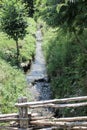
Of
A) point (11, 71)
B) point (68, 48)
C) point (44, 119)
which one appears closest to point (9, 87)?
point (11, 71)

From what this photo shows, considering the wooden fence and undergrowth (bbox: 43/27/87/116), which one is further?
undergrowth (bbox: 43/27/87/116)

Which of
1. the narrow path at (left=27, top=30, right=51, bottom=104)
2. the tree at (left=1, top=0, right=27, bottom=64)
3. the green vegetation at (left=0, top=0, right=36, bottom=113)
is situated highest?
the tree at (left=1, top=0, right=27, bottom=64)

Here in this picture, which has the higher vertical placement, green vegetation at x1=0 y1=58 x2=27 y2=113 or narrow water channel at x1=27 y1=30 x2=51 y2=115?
green vegetation at x1=0 y1=58 x2=27 y2=113

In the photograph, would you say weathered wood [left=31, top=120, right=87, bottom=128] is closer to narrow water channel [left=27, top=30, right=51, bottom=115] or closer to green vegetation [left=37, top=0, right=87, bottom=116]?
green vegetation [left=37, top=0, right=87, bottom=116]

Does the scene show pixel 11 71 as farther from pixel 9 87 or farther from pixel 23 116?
pixel 23 116

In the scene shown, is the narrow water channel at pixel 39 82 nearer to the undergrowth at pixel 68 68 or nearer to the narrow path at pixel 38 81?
the narrow path at pixel 38 81

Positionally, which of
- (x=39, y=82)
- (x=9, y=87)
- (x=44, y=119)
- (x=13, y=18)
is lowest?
(x=39, y=82)

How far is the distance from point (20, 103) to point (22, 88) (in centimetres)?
581

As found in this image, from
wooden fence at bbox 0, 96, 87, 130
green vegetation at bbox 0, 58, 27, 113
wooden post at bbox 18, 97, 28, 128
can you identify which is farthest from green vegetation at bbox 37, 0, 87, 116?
wooden post at bbox 18, 97, 28, 128

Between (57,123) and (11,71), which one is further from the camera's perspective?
(11,71)

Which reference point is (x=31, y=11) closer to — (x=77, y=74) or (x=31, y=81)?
(x=31, y=81)

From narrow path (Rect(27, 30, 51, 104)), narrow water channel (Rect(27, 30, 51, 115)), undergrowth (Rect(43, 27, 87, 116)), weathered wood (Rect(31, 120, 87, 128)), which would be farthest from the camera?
narrow path (Rect(27, 30, 51, 104))

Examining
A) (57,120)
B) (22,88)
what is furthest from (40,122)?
(22,88)

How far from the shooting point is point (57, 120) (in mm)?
8312
